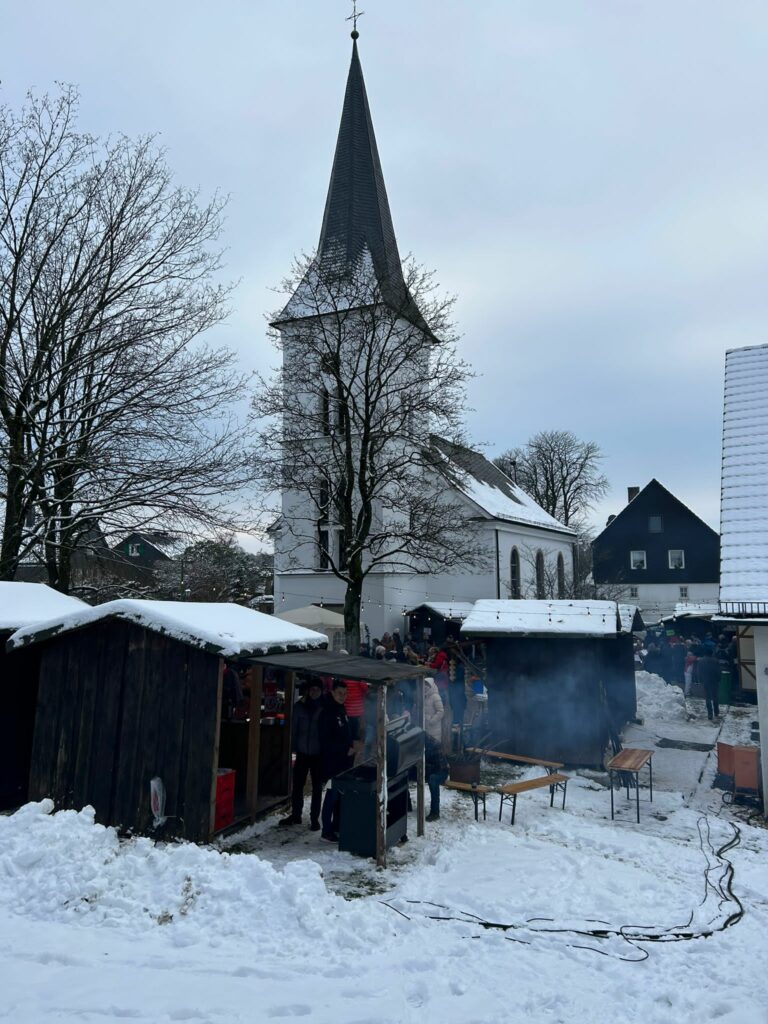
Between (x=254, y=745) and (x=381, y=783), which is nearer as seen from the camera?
(x=381, y=783)

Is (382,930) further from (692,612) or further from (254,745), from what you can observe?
(692,612)

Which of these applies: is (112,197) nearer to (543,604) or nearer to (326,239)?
(543,604)

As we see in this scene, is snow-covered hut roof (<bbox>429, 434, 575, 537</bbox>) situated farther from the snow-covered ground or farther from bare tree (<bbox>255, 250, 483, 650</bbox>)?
the snow-covered ground

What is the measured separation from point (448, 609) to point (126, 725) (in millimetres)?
23068

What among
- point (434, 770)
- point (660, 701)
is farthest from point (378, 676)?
point (660, 701)

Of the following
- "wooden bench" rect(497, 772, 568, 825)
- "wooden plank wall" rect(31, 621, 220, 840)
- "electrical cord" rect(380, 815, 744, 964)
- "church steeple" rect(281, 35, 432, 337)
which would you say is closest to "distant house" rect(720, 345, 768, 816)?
"wooden bench" rect(497, 772, 568, 825)

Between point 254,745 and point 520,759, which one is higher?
point 254,745

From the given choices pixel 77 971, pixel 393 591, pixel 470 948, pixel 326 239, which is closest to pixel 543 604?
pixel 470 948

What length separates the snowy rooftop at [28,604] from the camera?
9.64 meters

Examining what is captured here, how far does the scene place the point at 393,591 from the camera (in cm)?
3094

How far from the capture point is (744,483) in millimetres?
12719

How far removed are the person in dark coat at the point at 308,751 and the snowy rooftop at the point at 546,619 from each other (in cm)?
504

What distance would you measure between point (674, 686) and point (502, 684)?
484 inches

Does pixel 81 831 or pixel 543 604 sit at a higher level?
pixel 543 604
